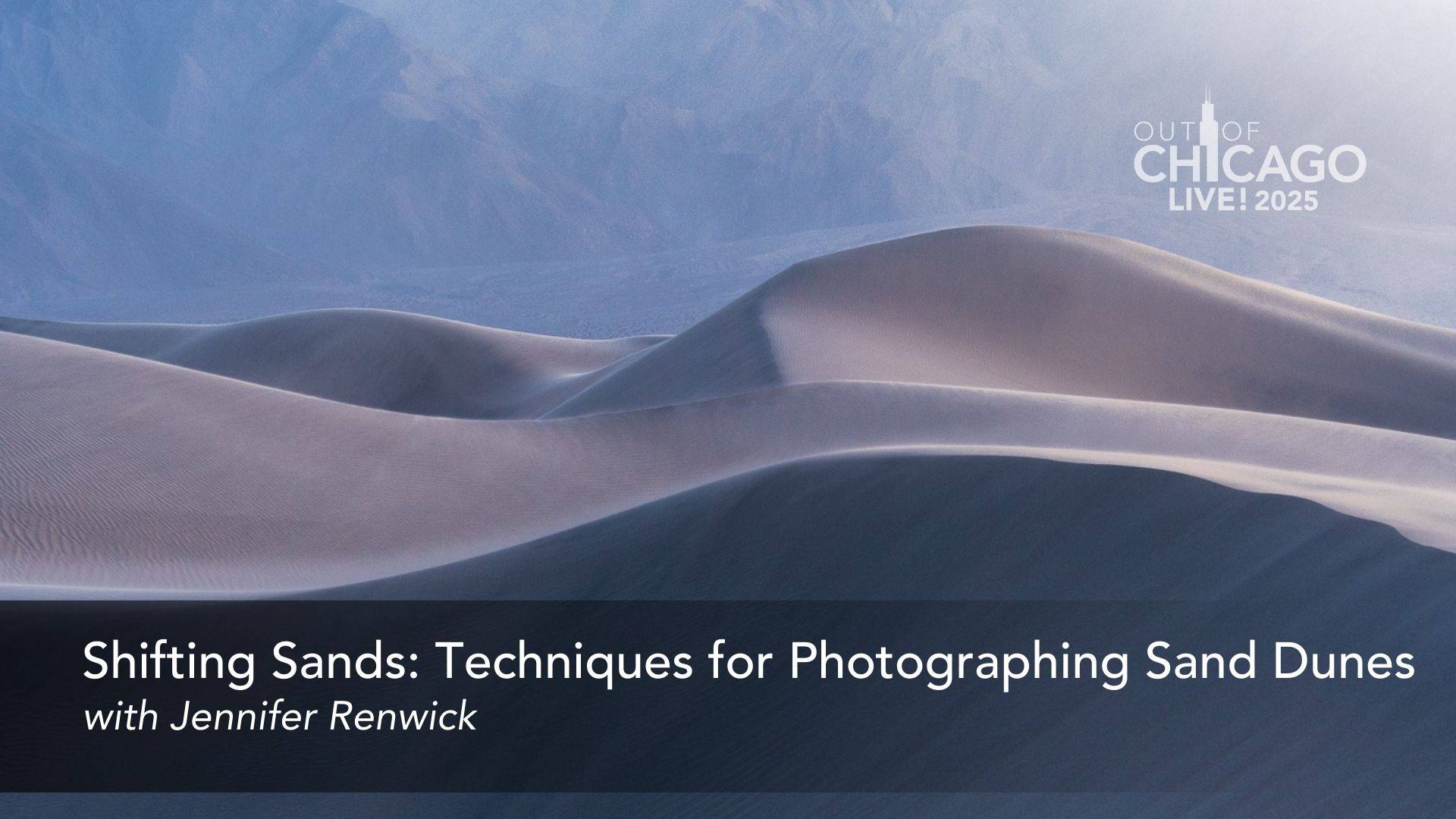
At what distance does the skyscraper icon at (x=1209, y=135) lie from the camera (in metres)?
70.6

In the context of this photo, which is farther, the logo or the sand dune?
the logo

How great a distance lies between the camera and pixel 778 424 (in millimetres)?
11938

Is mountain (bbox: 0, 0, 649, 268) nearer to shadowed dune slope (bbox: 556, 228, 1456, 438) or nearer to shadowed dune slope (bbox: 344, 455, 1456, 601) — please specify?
shadowed dune slope (bbox: 556, 228, 1456, 438)

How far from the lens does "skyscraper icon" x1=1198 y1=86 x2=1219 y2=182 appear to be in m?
70.6

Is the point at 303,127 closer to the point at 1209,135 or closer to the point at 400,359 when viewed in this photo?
the point at 1209,135

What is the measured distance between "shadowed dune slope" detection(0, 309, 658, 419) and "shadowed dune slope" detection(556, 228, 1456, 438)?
423cm

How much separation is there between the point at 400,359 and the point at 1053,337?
480 inches

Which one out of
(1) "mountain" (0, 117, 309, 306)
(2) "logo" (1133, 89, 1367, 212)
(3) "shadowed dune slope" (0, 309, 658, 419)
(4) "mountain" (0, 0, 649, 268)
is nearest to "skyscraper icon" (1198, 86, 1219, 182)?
(2) "logo" (1133, 89, 1367, 212)

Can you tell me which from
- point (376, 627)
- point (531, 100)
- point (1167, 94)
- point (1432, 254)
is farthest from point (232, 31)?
point (376, 627)

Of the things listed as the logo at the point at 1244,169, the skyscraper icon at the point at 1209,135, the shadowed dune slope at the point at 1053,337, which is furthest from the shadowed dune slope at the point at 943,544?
the logo at the point at 1244,169

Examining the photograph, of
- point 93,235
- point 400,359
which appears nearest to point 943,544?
point 400,359

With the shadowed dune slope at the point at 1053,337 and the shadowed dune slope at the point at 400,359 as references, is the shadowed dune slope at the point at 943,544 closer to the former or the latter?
the shadowed dune slope at the point at 1053,337

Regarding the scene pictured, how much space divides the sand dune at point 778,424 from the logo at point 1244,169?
316ft

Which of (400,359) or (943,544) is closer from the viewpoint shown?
(943,544)
